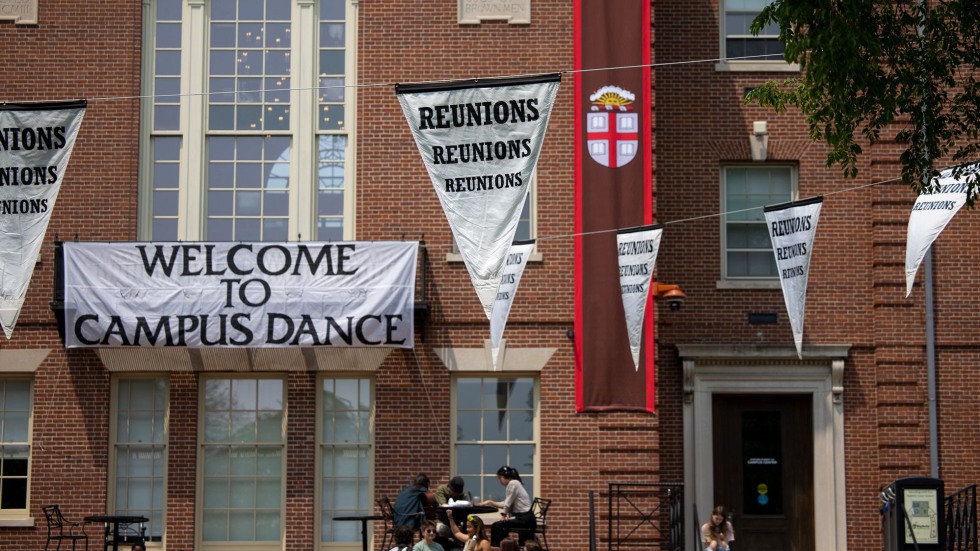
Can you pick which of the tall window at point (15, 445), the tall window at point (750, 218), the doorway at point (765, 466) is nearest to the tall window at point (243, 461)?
the tall window at point (15, 445)

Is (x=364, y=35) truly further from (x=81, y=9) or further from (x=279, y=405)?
(x=279, y=405)

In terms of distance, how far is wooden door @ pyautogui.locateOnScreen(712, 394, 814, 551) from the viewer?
70.7ft

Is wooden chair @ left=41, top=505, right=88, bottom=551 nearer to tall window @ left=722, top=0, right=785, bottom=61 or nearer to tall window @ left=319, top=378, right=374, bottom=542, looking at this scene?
tall window @ left=319, top=378, right=374, bottom=542

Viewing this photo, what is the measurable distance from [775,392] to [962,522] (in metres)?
3.35

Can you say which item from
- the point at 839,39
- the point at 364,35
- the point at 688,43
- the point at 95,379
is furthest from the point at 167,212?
the point at 839,39

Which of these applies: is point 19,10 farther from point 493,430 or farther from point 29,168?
point 493,430

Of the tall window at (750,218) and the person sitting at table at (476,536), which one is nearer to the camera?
the person sitting at table at (476,536)

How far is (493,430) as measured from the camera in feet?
66.4

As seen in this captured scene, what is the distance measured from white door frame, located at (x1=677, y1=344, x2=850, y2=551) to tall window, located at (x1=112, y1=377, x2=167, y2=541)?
25.9 ft

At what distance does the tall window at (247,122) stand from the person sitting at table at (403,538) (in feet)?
18.8

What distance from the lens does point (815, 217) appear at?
60.6 ft

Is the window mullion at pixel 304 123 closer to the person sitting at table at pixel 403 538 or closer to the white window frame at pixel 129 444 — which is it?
the white window frame at pixel 129 444

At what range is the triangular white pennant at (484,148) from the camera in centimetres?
1578

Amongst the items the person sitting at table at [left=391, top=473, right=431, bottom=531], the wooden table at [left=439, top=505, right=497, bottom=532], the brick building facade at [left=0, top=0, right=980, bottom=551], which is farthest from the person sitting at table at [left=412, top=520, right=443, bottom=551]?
the brick building facade at [left=0, top=0, right=980, bottom=551]
